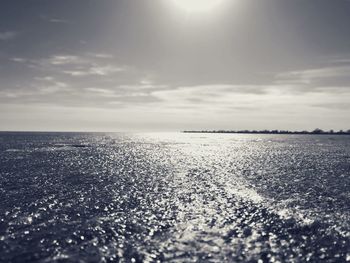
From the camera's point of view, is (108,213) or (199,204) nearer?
(108,213)

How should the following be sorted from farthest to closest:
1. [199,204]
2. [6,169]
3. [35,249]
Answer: [6,169] → [199,204] → [35,249]

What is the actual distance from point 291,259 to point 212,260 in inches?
238

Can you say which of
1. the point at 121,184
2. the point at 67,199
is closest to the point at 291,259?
the point at 67,199

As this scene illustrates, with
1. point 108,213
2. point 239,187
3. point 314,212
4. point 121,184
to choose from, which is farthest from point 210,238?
point 121,184

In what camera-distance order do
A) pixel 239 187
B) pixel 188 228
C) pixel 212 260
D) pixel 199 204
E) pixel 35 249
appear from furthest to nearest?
pixel 239 187
pixel 199 204
pixel 188 228
pixel 35 249
pixel 212 260

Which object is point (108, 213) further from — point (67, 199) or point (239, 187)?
point (239, 187)

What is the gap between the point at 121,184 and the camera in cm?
6288

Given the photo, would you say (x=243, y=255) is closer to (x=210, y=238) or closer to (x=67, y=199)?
(x=210, y=238)

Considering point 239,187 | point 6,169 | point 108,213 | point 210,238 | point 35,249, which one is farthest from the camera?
point 6,169

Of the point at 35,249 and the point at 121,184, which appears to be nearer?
the point at 35,249

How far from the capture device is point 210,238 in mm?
30031

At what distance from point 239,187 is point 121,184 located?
22.0m

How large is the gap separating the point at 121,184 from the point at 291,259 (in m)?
42.1

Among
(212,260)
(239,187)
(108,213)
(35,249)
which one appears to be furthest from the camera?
(239,187)
